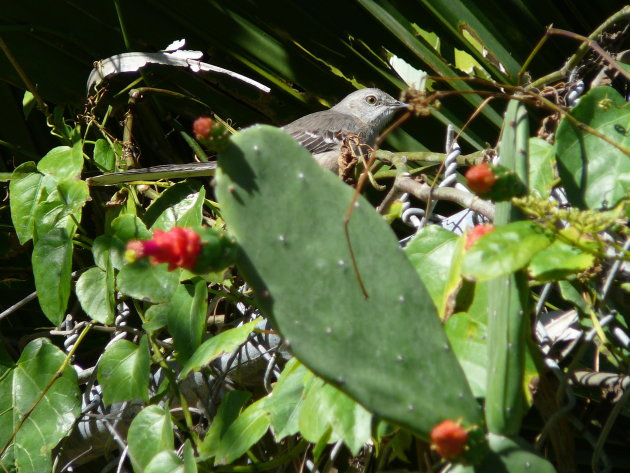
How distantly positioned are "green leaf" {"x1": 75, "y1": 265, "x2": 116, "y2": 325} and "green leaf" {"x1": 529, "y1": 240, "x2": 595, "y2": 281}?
1474 millimetres

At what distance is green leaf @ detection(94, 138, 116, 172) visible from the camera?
293 centimetres

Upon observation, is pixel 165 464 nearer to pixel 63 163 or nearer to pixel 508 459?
pixel 508 459

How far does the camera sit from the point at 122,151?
126 inches

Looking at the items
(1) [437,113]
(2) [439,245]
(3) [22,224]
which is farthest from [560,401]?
(3) [22,224]

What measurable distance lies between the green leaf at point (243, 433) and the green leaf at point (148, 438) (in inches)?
8.0

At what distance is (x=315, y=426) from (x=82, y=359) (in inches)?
83.6

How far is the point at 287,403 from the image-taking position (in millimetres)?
1761

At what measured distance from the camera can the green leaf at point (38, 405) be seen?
233 cm

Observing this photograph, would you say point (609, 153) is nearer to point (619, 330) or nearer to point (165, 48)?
point (619, 330)

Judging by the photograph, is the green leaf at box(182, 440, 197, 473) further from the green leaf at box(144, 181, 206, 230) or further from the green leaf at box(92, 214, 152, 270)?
the green leaf at box(144, 181, 206, 230)

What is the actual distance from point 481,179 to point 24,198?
6.40 feet

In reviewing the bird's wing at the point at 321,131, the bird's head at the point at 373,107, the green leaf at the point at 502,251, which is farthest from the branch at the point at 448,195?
the bird's head at the point at 373,107

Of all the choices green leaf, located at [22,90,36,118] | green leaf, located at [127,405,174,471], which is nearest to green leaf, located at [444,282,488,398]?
green leaf, located at [127,405,174,471]

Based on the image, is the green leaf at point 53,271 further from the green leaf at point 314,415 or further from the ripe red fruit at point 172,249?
the ripe red fruit at point 172,249
